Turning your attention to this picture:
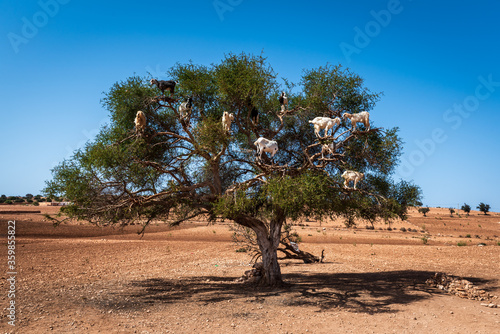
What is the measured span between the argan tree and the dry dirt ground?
255 centimetres

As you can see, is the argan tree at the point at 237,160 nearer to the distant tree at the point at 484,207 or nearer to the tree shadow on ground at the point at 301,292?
the tree shadow on ground at the point at 301,292

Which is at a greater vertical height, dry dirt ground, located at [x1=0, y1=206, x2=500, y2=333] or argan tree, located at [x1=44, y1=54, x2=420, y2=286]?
argan tree, located at [x1=44, y1=54, x2=420, y2=286]

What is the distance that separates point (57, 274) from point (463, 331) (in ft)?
51.3

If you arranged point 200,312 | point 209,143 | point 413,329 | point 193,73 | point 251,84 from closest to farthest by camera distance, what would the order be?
point 413,329, point 200,312, point 209,143, point 251,84, point 193,73

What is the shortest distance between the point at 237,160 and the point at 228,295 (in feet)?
15.6

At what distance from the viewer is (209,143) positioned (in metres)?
11.7

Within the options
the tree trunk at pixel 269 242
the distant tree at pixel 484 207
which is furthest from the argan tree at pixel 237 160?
the distant tree at pixel 484 207

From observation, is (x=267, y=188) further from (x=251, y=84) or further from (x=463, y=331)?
(x=463, y=331)

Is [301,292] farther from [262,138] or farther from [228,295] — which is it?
[262,138]

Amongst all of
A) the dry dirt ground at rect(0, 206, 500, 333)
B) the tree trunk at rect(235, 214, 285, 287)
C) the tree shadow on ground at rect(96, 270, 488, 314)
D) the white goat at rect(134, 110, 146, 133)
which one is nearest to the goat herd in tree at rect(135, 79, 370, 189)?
the white goat at rect(134, 110, 146, 133)

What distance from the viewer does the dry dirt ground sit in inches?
385

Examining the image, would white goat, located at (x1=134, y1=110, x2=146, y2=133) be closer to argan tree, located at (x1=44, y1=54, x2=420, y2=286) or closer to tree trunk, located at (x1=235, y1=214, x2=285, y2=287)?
argan tree, located at (x1=44, y1=54, x2=420, y2=286)

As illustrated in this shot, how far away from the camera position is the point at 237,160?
45.1ft

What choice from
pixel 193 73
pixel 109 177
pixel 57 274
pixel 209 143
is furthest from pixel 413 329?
pixel 57 274
